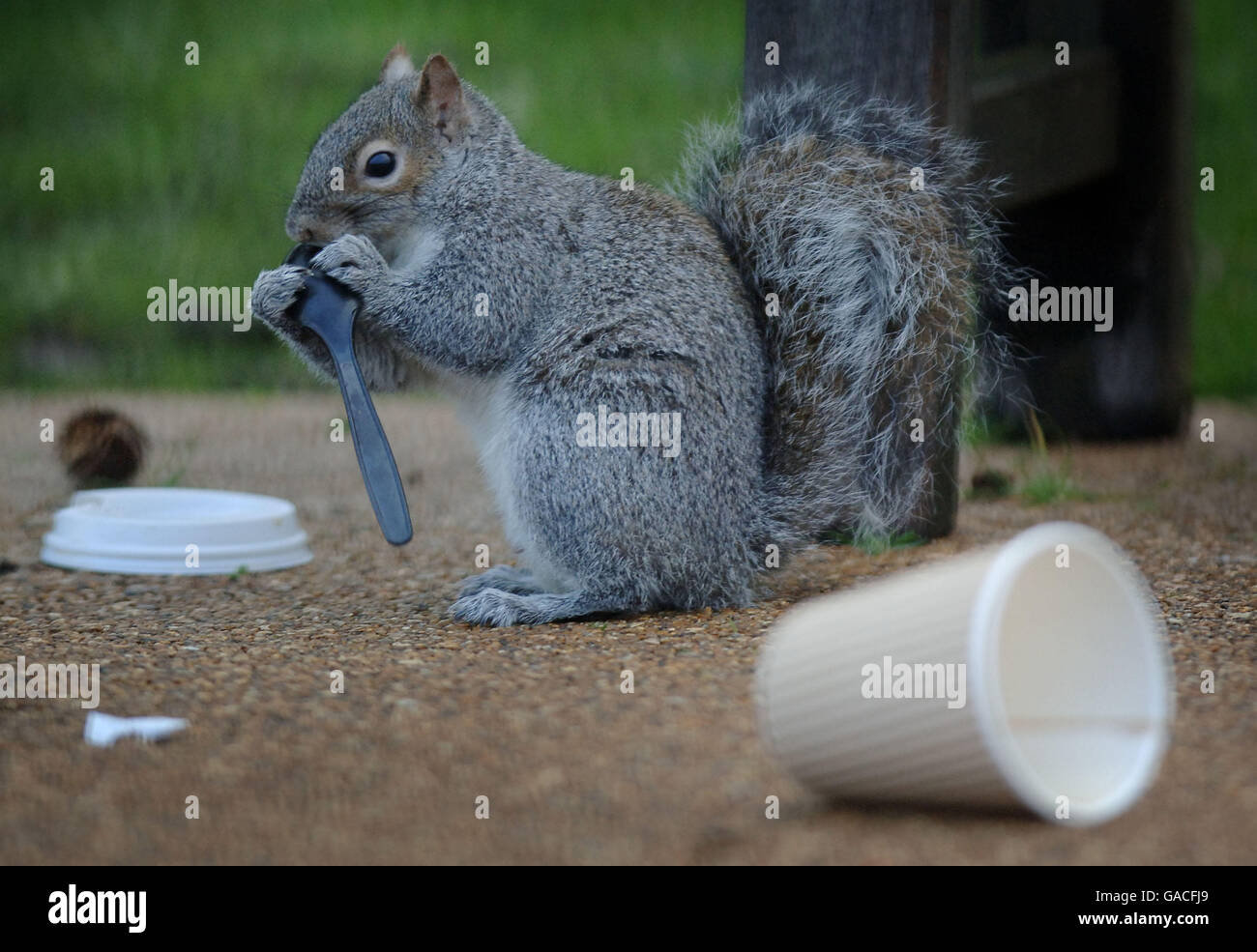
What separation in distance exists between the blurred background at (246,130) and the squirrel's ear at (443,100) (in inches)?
128

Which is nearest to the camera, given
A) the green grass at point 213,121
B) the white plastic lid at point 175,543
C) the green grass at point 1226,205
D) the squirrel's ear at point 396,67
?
the squirrel's ear at point 396,67

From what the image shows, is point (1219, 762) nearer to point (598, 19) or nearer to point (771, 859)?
point (771, 859)

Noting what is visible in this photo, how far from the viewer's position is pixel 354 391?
9.27 feet

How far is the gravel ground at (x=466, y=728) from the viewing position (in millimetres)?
1695

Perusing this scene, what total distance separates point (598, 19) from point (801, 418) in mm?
7297

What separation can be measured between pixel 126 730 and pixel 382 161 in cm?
143

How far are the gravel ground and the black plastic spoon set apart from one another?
10.3 inches

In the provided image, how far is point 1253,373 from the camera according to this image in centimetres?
686
